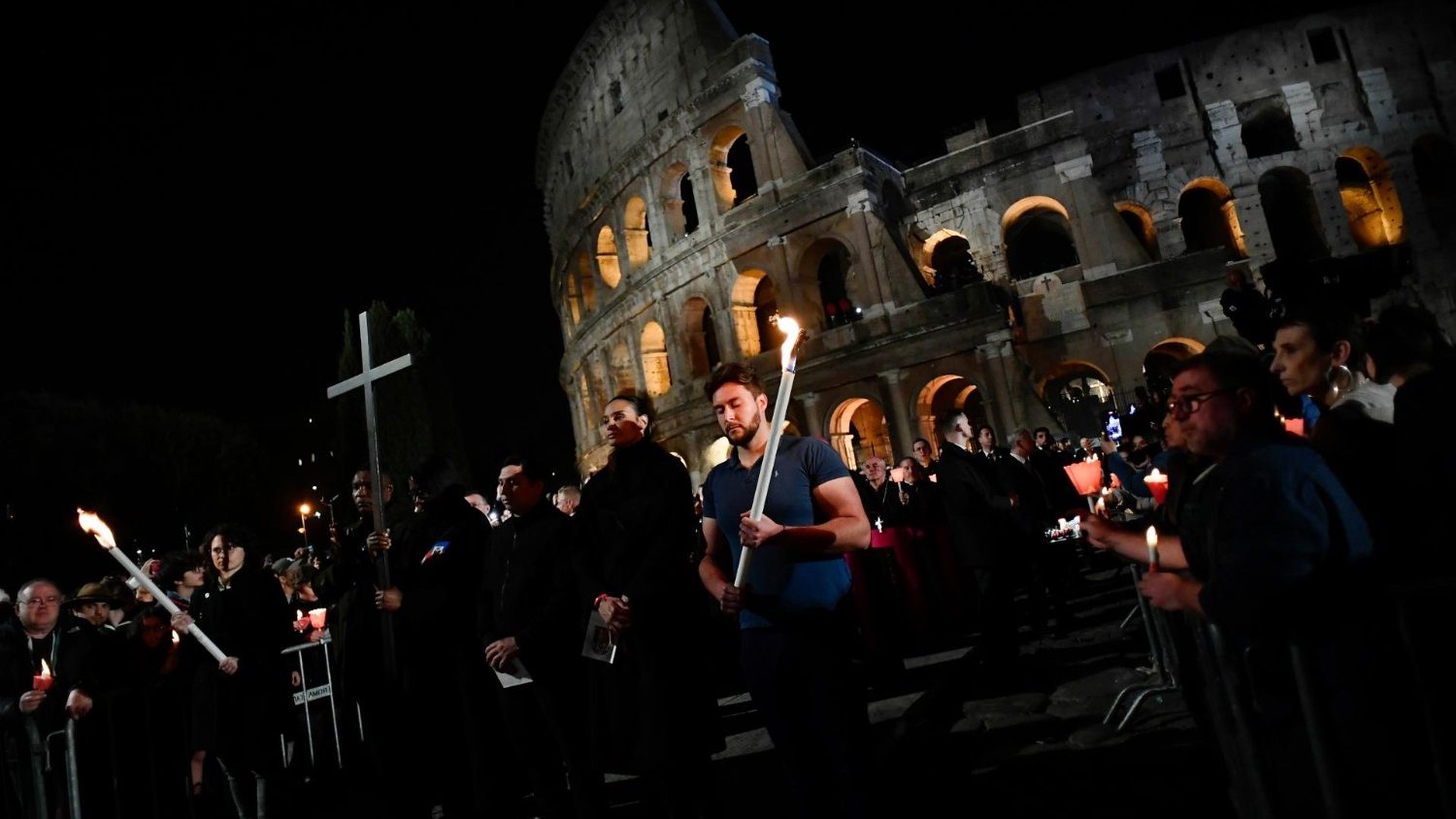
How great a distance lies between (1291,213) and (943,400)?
13.2m

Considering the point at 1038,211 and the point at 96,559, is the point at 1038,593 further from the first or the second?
the point at 96,559

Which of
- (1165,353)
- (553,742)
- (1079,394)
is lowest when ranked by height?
(553,742)

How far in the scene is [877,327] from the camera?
20.8 meters

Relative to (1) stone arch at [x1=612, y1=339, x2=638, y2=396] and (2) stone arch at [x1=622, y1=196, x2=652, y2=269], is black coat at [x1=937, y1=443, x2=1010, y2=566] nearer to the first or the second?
(2) stone arch at [x1=622, y1=196, x2=652, y2=269]

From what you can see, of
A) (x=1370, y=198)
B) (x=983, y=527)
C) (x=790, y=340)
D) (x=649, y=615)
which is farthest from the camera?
(x=1370, y=198)

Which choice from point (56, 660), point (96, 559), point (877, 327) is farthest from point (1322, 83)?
point (96, 559)

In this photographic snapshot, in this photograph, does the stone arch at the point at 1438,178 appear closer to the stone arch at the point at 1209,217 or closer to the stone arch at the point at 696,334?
the stone arch at the point at 1209,217

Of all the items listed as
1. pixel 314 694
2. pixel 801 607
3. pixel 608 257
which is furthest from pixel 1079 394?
pixel 801 607

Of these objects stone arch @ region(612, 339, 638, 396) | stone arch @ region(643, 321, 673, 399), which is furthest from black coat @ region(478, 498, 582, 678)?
stone arch @ region(612, 339, 638, 396)

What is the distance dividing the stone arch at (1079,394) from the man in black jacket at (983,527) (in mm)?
11307

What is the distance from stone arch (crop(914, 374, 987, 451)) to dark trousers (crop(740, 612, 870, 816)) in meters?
17.7

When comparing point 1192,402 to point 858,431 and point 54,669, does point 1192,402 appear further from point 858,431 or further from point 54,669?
point 858,431

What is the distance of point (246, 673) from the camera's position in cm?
526

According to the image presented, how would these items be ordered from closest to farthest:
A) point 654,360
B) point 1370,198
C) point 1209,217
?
point 1370,198
point 1209,217
point 654,360
